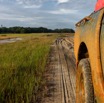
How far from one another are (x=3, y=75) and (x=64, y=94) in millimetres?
2684

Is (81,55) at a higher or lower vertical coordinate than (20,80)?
higher

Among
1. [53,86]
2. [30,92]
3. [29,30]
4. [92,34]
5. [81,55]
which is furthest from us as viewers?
[29,30]

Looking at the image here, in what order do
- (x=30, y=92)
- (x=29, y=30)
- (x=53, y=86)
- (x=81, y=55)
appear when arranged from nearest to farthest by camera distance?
1. (x=81, y=55)
2. (x=30, y=92)
3. (x=53, y=86)
4. (x=29, y=30)

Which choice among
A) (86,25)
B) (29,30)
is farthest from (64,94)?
(29,30)

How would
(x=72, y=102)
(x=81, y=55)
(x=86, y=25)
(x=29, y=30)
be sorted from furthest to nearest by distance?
(x=29, y=30), (x=72, y=102), (x=81, y=55), (x=86, y=25)

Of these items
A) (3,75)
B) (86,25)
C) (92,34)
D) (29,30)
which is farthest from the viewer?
(29,30)

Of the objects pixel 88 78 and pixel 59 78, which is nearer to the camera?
pixel 88 78

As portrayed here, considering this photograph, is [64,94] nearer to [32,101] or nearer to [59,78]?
[32,101]

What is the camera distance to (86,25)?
364 centimetres

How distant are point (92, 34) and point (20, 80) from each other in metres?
5.29

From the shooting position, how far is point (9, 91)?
6.88 metres

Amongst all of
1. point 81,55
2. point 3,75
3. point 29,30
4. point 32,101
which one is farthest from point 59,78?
point 29,30

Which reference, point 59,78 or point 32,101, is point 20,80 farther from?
point 32,101

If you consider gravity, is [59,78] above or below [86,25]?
below
